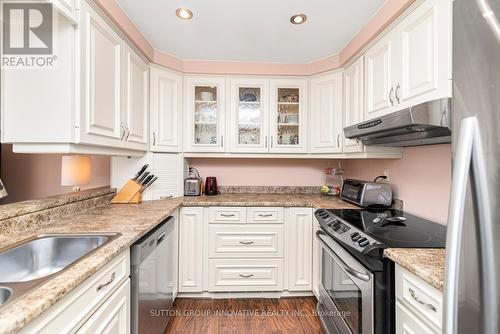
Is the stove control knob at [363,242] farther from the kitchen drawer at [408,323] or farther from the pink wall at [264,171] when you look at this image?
the pink wall at [264,171]

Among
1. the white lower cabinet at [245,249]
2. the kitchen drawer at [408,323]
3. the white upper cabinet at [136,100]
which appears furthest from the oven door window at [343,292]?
the white upper cabinet at [136,100]

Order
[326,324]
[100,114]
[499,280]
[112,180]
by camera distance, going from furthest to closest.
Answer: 1. [112,180]
2. [326,324]
3. [100,114]
4. [499,280]

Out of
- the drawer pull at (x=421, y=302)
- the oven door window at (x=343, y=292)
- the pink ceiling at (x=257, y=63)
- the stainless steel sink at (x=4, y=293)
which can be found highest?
the pink ceiling at (x=257, y=63)

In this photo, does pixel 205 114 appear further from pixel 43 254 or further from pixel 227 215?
pixel 43 254

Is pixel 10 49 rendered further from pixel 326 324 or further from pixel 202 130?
pixel 326 324

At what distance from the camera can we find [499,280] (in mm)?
546

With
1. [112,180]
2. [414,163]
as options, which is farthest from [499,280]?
[112,180]

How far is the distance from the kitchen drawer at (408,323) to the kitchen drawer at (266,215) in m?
1.24

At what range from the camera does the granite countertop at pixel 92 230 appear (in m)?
0.63

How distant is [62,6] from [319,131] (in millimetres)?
2145

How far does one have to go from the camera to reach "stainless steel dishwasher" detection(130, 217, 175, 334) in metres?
1.26

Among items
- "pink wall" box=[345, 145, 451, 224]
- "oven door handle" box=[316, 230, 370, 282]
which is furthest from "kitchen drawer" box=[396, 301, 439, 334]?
"pink wall" box=[345, 145, 451, 224]

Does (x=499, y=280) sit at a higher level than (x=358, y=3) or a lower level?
lower

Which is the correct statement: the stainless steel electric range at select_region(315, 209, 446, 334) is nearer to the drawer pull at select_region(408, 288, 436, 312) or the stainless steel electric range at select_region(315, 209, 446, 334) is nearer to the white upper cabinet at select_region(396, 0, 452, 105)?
the drawer pull at select_region(408, 288, 436, 312)
